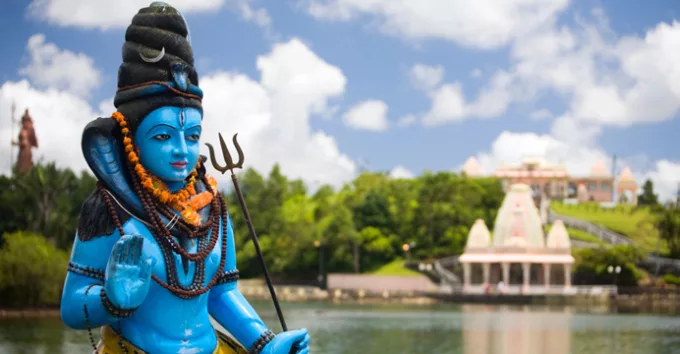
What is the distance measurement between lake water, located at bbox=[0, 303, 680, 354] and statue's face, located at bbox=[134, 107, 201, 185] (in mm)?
16080

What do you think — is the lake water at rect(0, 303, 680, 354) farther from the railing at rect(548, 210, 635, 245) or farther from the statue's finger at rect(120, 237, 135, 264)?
the railing at rect(548, 210, 635, 245)

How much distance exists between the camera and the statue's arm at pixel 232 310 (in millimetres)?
5500

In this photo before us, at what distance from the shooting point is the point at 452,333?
3056cm

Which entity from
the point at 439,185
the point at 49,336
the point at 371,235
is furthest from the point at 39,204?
the point at 439,185

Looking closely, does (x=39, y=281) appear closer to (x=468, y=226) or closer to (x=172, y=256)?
(x=172, y=256)

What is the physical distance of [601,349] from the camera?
24.5 m

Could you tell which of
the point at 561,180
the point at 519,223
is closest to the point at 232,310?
the point at 519,223

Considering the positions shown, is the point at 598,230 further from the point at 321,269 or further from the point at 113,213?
the point at 113,213

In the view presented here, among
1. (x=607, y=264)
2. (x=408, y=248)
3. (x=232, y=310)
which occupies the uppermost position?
(x=408, y=248)

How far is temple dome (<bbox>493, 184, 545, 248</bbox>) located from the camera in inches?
2334

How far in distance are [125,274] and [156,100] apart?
3.18 feet

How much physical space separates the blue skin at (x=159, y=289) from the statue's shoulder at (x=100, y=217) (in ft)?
0.10

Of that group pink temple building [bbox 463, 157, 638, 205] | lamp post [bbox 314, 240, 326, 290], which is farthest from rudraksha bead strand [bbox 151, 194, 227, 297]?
pink temple building [bbox 463, 157, 638, 205]

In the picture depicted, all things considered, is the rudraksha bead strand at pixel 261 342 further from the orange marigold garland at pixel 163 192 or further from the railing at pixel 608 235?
the railing at pixel 608 235
